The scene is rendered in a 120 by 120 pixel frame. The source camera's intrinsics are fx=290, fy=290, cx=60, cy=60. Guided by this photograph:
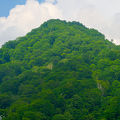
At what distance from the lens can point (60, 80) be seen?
51656mm

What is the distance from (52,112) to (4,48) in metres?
48.6

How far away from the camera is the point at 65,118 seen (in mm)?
38219

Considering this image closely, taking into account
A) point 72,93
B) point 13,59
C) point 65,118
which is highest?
point 13,59

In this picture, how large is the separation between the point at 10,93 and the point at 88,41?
33.1 m

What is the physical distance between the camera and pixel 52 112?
40.3 meters

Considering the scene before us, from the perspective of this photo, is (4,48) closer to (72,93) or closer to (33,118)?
(72,93)

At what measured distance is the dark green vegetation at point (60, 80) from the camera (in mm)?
40469

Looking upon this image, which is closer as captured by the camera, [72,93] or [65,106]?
[65,106]

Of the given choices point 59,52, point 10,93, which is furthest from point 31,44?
point 10,93

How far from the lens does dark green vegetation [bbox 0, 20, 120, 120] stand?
133 feet

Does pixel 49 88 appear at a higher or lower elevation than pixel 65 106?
higher

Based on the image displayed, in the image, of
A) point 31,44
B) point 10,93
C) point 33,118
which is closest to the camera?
point 33,118

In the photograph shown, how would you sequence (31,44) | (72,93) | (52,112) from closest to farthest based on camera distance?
(52,112)
(72,93)
(31,44)

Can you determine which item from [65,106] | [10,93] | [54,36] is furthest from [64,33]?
[65,106]
